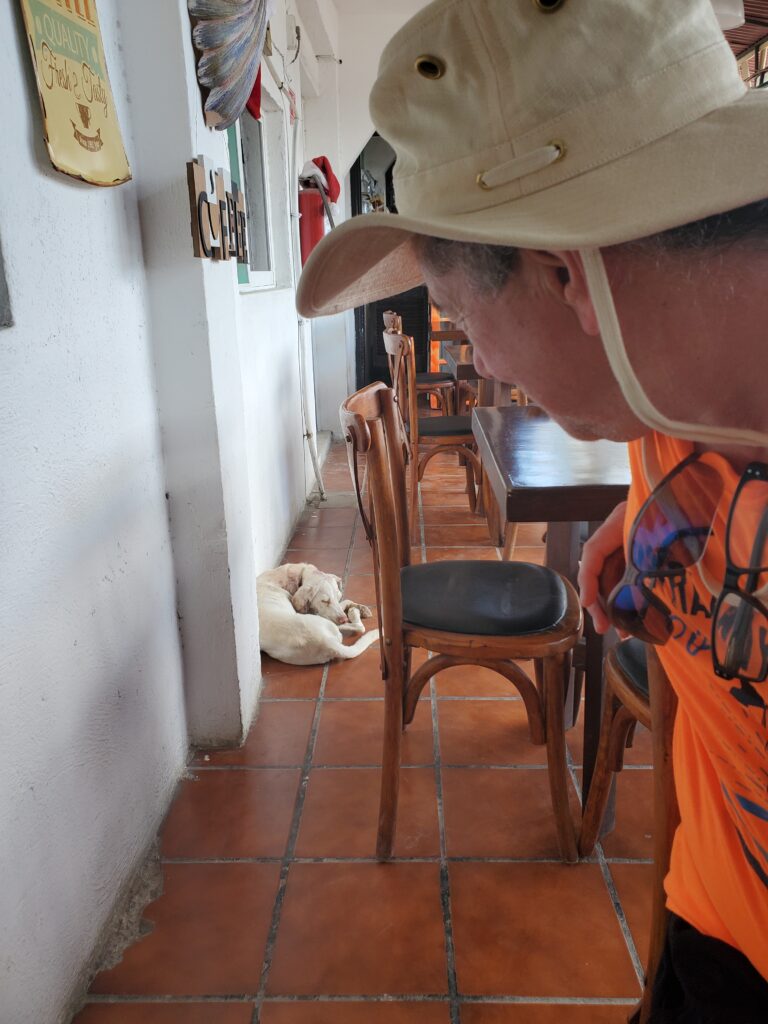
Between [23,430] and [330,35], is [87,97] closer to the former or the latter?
[23,430]

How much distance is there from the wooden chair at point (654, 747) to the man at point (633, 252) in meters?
0.36

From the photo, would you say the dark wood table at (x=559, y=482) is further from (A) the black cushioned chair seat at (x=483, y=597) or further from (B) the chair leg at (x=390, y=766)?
(B) the chair leg at (x=390, y=766)

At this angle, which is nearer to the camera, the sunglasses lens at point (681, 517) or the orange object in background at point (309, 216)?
the sunglasses lens at point (681, 517)

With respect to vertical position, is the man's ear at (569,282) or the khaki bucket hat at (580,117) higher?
the khaki bucket hat at (580,117)

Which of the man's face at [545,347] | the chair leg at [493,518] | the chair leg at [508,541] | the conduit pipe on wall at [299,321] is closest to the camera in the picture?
the man's face at [545,347]

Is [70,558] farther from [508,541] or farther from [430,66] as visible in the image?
[508,541]

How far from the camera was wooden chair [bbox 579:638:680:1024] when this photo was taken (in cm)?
110

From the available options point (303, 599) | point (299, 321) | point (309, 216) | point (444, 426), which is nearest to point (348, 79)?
point (309, 216)

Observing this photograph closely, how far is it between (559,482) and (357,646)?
1.42m

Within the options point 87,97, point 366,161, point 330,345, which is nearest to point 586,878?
point 87,97

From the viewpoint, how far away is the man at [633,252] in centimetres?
50

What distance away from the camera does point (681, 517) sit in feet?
2.21

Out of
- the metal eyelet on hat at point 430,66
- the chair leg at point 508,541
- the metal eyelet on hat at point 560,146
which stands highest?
the metal eyelet on hat at point 430,66

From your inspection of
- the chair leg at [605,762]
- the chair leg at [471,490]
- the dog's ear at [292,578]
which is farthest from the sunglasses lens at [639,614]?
the chair leg at [471,490]
